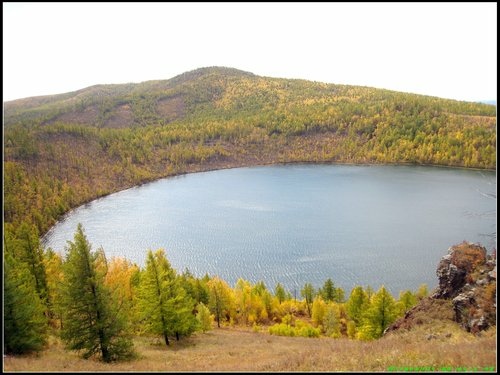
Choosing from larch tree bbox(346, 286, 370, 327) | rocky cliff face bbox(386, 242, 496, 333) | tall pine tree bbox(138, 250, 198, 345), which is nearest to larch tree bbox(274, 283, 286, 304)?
larch tree bbox(346, 286, 370, 327)

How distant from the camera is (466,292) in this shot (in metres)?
28.6

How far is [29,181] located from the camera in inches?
4914

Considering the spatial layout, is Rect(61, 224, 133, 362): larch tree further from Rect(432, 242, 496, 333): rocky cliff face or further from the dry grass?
Rect(432, 242, 496, 333): rocky cliff face

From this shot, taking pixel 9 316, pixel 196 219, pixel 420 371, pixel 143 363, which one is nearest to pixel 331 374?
pixel 420 371

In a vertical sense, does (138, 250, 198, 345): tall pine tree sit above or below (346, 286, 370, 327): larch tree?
above

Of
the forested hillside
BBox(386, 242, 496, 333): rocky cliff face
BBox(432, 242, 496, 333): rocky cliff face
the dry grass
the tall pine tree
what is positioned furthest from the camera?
the tall pine tree

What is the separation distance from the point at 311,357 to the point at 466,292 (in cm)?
1490

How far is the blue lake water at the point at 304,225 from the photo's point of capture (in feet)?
236

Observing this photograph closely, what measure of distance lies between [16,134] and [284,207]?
4315 inches

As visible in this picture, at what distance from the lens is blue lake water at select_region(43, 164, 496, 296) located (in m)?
71.8

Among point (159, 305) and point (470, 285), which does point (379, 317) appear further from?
point (159, 305)

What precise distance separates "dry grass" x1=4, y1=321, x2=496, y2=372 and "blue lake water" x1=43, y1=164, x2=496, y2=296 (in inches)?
1121

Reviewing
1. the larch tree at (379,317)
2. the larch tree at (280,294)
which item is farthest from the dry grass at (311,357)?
the larch tree at (280,294)

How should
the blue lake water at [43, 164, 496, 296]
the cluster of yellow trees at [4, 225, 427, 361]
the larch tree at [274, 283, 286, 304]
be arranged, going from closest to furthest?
the cluster of yellow trees at [4, 225, 427, 361], the larch tree at [274, 283, 286, 304], the blue lake water at [43, 164, 496, 296]
